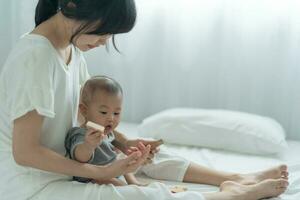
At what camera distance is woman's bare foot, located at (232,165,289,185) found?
4.95 feet

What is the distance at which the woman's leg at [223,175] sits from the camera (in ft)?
4.99

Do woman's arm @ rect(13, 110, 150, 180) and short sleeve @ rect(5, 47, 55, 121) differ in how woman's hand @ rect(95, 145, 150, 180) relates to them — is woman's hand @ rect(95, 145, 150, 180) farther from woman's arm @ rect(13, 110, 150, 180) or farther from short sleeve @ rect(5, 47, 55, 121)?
short sleeve @ rect(5, 47, 55, 121)

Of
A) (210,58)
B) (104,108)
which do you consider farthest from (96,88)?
(210,58)

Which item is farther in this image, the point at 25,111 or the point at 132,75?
the point at 132,75

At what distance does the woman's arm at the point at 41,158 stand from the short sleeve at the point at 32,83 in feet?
0.08

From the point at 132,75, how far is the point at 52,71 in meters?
1.21

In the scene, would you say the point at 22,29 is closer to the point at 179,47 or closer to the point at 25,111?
the point at 179,47

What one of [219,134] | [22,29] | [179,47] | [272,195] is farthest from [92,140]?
[22,29]

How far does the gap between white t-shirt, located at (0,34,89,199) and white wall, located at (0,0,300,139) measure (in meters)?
1.02

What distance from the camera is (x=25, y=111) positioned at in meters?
1.15

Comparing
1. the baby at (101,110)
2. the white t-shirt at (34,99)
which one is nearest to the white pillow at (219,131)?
the baby at (101,110)

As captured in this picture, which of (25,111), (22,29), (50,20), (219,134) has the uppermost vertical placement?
(50,20)

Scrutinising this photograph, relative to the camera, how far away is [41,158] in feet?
3.89

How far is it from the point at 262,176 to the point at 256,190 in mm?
135
